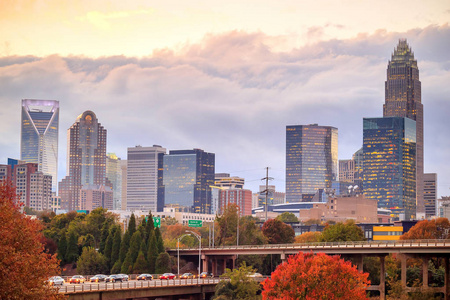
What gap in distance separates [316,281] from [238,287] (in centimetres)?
3123

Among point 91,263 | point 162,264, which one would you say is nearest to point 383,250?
point 162,264

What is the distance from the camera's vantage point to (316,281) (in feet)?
342

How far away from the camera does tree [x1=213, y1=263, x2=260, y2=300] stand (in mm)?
131625

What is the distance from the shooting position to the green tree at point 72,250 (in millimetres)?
184038

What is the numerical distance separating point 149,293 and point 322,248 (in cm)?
3811

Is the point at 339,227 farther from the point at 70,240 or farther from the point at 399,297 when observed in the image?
the point at 70,240

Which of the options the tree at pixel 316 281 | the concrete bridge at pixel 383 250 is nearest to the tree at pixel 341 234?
the concrete bridge at pixel 383 250

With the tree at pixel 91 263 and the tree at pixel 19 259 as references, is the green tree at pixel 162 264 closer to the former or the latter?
the tree at pixel 91 263

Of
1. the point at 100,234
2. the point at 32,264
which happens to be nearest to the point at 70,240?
the point at 100,234

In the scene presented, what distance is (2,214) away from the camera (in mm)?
59094

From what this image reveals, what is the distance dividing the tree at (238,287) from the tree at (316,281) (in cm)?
2369

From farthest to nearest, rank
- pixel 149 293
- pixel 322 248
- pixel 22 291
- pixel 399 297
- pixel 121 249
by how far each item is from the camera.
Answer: pixel 121 249
pixel 322 248
pixel 399 297
pixel 149 293
pixel 22 291

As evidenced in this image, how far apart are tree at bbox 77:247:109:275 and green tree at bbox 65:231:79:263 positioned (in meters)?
9.77

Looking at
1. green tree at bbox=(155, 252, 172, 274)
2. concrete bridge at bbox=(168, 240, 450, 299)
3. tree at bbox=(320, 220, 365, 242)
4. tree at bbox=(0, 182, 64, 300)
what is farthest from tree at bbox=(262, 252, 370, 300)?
tree at bbox=(320, 220, 365, 242)
